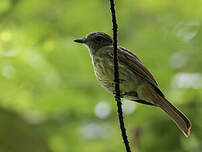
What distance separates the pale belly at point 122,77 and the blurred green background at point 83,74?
58 centimetres

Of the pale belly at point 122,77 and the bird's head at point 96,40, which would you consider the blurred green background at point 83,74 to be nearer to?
the pale belly at point 122,77

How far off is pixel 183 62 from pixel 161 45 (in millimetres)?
347

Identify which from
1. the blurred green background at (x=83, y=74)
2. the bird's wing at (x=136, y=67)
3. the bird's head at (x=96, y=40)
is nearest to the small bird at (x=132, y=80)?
the bird's wing at (x=136, y=67)

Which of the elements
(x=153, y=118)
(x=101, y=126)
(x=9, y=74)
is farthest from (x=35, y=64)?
(x=153, y=118)

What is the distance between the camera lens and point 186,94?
4.97m

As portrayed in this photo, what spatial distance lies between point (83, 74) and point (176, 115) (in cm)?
162

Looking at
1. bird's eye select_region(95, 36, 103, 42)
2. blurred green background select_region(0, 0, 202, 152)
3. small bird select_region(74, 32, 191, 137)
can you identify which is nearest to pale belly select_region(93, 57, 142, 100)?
small bird select_region(74, 32, 191, 137)

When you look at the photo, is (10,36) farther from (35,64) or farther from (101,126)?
(101,126)

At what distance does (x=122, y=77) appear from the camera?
3965 mm

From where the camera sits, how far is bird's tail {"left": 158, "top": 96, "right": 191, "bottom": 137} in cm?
367

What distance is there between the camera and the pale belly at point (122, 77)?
385cm

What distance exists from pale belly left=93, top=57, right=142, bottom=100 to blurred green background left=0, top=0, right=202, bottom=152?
58cm

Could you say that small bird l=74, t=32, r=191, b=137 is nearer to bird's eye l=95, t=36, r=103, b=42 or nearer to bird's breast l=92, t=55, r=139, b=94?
bird's breast l=92, t=55, r=139, b=94

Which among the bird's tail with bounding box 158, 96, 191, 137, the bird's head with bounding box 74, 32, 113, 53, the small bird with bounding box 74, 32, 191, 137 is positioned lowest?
the bird's tail with bounding box 158, 96, 191, 137
